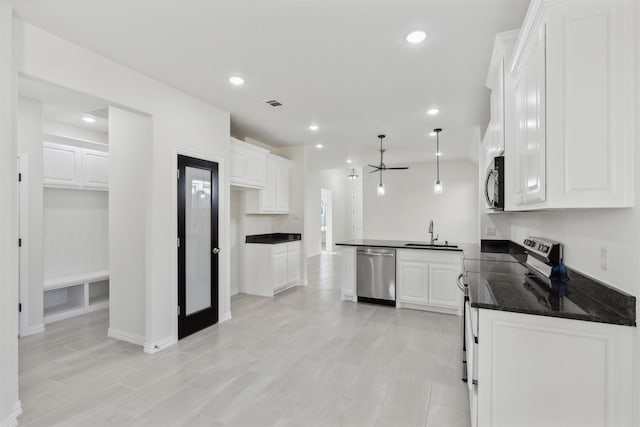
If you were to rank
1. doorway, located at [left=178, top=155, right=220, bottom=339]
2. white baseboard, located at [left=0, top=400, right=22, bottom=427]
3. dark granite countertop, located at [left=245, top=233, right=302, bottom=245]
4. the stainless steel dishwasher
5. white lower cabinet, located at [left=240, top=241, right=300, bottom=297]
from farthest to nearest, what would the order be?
dark granite countertop, located at [left=245, top=233, right=302, bottom=245] → white lower cabinet, located at [left=240, top=241, right=300, bottom=297] → the stainless steel dishwasher → doorway, located at [left=178, top=155, right=220, bottom=339] → white baseboard, located at [left=0, top=400, right=22, bottom=427]

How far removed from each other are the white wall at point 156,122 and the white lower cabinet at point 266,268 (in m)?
1.31

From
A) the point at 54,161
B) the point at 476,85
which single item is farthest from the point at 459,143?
the point at 54,161

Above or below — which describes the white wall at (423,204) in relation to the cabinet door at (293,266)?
above

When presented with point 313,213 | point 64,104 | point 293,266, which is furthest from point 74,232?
point 313,213

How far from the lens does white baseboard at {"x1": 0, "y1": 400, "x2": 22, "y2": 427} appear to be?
1.97 metres

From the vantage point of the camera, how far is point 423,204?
26.9 ft

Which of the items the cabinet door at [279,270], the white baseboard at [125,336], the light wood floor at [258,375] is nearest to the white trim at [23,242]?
the light wood floor at [258,375]

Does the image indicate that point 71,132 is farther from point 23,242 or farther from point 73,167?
point 23,242

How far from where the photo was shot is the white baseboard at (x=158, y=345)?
3.09 m

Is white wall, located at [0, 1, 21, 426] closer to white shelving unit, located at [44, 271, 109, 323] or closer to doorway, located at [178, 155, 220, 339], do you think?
doorway, located at [178, 155, 220, 339]

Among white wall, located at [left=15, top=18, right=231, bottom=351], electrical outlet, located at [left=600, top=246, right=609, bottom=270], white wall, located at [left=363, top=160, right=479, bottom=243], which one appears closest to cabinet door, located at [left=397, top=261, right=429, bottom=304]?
white wall, located at [left=15, top=18, right=231, bottom=351]

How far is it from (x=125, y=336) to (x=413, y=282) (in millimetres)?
3702

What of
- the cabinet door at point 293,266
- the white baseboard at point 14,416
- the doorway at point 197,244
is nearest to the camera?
the white baseboard at point 14,416

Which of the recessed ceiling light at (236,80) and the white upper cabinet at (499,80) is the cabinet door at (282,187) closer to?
the recessed ceiling light at (236,80)
